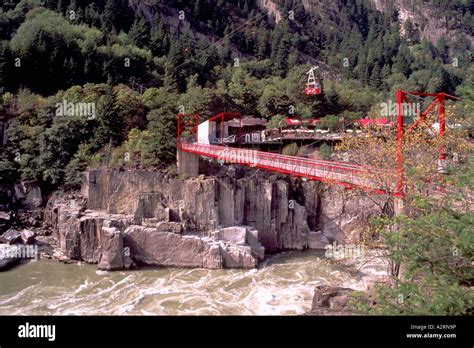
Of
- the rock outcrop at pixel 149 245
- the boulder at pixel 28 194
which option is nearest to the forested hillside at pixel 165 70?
the boulder at pixel 28 194

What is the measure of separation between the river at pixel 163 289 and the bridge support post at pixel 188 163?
16.1 feet

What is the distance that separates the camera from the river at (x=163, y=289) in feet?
39.7

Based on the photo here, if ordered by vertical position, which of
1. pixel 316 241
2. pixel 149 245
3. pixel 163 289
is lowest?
pixel 163 289

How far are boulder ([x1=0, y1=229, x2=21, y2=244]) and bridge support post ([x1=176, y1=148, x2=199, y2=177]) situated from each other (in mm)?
7092

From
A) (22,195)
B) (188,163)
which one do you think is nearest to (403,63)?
(188,163)

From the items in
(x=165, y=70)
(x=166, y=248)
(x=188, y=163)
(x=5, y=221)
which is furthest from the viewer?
(x=165, y=70)

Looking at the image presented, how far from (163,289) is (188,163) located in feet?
21.9

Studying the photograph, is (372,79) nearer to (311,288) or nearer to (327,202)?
(327,202)

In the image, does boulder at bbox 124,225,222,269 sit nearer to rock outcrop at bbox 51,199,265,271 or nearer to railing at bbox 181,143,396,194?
rock outcrop at bbox 51,199,265,271

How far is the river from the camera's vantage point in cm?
1211

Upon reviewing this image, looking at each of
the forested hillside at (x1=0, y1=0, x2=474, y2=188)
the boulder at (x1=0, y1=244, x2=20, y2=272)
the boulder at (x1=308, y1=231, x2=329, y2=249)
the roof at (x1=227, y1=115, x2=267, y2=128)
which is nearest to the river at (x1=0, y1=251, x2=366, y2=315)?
the boulder at (x1=0, y1=244, x2=20, y2=272)

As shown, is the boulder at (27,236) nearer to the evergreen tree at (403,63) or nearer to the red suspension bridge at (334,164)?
the red suspension bridge at (334,164)

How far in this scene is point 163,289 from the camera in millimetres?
13508

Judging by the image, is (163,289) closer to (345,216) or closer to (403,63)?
(345,216)
